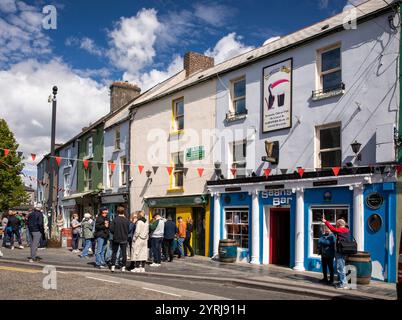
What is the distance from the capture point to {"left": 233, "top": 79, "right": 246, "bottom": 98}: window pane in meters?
17.5

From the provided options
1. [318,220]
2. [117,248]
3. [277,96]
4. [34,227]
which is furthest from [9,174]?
[318,220]

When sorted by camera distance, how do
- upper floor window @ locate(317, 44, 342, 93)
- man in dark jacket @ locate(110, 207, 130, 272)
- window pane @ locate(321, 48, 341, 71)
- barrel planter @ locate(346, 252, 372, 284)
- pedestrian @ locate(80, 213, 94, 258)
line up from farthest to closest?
1. pedestrian @ locate(80, 213, 94, 258)
2. window pane @ locate(321, 48, 341, 71)
3. upper floor window @ locate(317, 44, 342, 93)
4. man in dark jacket @ locate(110, 207, 130, 272)
5. barrel planter @ locate(346, 252, 372, 284)

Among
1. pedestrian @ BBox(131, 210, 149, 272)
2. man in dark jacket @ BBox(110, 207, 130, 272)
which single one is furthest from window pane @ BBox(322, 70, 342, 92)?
man in dark jacket @ BBox(110, 207, 130, 272)

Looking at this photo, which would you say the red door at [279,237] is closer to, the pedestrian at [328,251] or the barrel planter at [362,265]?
the pedestrian at [328,251]

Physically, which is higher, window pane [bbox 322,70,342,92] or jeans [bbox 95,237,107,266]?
window pane [bbox 322,70,342,92]

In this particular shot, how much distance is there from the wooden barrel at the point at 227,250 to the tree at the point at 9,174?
26697 mm

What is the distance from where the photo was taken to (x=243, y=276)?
41.3ft

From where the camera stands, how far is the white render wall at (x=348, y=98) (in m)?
12.5

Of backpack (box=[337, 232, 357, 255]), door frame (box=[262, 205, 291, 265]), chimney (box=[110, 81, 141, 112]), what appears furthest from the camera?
chimney (box=[110, 81, 141, 112])

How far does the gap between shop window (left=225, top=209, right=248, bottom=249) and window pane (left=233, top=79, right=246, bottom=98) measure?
4491 millimetres

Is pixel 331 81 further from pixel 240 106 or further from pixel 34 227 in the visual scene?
pixel 34 227

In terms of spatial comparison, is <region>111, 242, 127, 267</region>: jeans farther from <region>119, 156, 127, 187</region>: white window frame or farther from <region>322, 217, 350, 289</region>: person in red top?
<region>119, 156, 127, 187</region>: white window frame

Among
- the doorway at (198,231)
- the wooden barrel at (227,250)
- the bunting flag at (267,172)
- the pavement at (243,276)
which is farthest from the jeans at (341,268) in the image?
the doorway at (198,231)

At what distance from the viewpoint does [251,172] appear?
1648cm
